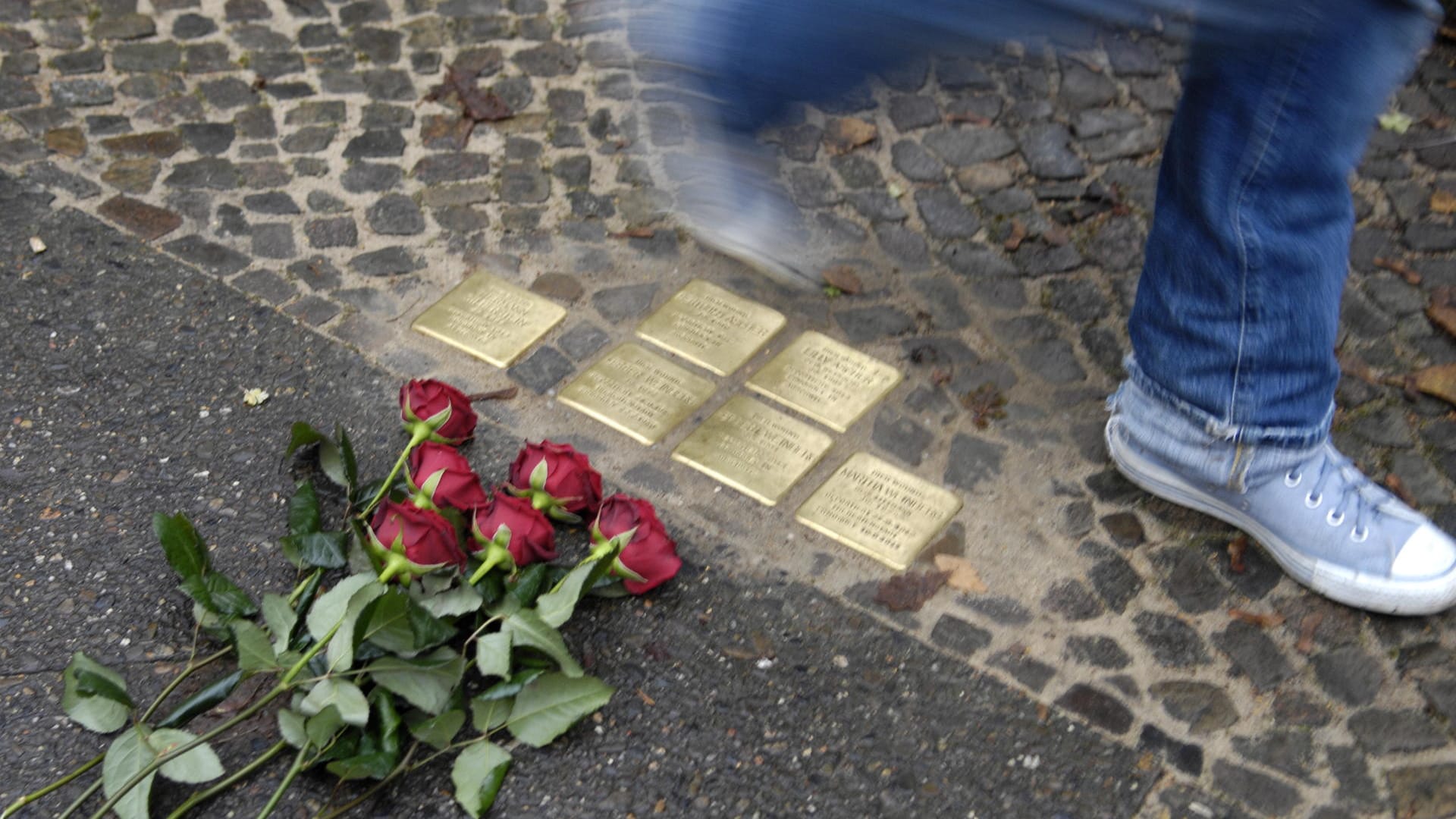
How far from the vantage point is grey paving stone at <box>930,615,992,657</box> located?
2.48 metres

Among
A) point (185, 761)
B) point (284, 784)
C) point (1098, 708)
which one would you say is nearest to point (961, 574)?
point (1098, 708)

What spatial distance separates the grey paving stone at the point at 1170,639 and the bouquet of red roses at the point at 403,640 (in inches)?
32.0

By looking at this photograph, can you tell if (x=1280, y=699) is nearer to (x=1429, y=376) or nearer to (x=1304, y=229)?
(x=1304, y=229)

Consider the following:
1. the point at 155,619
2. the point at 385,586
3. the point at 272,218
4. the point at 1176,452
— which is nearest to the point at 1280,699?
the point at 1176,452

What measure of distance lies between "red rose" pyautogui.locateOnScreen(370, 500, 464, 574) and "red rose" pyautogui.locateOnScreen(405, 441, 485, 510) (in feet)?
0.30

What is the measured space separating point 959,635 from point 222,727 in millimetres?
1190

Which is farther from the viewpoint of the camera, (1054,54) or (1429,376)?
(1054,54)

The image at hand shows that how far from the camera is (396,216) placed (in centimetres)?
333

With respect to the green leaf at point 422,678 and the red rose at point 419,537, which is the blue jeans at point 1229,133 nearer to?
the red rose at point 419,537

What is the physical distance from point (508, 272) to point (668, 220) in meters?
0.39

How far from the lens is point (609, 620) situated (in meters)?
2.49

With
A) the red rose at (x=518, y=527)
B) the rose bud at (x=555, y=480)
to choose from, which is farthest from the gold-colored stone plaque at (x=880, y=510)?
the red rose at (x=518, y=527)

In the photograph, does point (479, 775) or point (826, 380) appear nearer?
point (479, 775)

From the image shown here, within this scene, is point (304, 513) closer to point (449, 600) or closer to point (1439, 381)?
point (449, 600)
